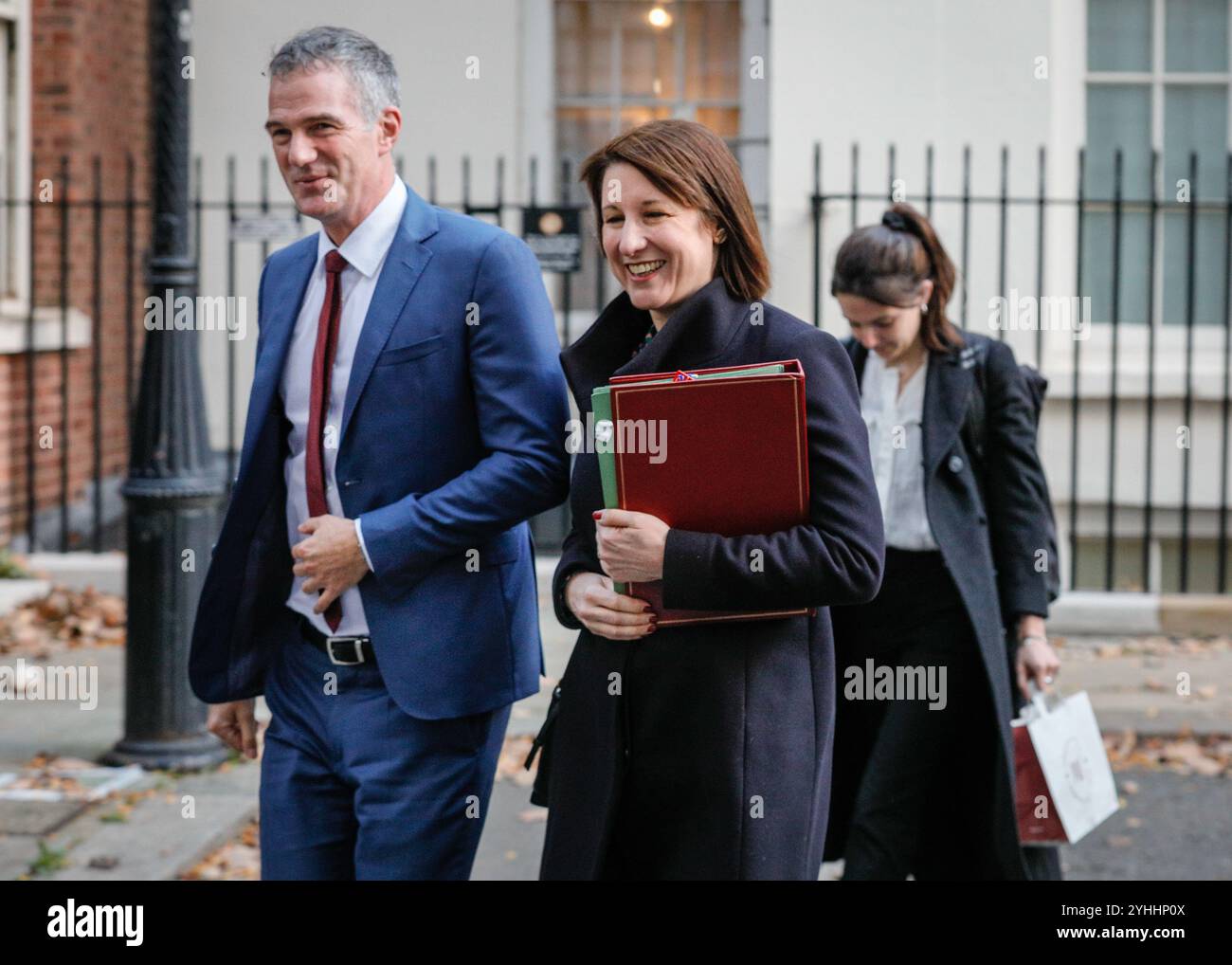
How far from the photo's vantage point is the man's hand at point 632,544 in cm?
276

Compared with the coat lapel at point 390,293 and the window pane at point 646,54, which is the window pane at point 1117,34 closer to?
the window pane at point 646,54

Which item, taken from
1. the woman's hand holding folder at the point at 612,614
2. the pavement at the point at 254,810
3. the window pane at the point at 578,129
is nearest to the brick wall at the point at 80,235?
the pavement at the point at 254,810

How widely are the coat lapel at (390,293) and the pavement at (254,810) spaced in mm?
2703

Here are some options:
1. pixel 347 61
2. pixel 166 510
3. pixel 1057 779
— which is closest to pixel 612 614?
pixel 347 61

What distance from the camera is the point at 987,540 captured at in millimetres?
4473

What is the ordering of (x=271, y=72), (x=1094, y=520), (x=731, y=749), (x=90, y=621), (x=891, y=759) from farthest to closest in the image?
(x=1094, y=520) < (x=90, y=621) < (x=891, y=759) < (x=271, y=72) < (x=731, y=749)

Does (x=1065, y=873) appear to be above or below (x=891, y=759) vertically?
below

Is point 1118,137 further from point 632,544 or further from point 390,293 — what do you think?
point 632,544

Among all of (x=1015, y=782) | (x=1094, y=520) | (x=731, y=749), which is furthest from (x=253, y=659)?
(x=1094, y=520)

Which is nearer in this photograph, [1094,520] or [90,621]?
[90,621]

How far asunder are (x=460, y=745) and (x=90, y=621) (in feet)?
19.2

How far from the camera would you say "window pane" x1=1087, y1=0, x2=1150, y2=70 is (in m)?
10.3
